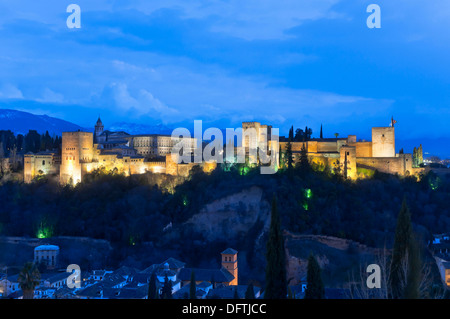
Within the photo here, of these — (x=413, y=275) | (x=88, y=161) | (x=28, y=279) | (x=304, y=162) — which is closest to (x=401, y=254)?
(x=413, y=275)

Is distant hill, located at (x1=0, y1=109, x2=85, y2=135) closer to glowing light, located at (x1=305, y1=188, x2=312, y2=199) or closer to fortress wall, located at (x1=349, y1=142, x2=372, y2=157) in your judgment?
fortress wall, located at (x1=349, y1=142, x2=372, y2=157)

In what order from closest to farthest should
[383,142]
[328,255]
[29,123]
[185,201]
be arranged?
1. [328,255]
2. [185,201]
3. [383,142]
4. [29,123]

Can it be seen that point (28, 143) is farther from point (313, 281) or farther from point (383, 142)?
point (313, 281)

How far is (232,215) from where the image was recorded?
40531mm

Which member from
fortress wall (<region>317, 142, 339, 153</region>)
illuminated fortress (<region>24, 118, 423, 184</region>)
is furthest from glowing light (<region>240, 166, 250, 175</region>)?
fortress wall (<region>317, 142, 339, 153</region>)

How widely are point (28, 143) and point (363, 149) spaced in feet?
116

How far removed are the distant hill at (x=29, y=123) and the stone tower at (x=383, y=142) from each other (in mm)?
103470

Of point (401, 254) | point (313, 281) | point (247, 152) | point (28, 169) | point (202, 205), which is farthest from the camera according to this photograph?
point (28, 169)

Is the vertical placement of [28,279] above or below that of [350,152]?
below

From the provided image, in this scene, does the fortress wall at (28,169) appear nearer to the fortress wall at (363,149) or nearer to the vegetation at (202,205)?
the vegetation at (202,205)

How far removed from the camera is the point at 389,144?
152ft

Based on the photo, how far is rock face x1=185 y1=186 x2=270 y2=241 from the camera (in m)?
39.9

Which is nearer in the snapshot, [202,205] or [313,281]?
[313,281]
